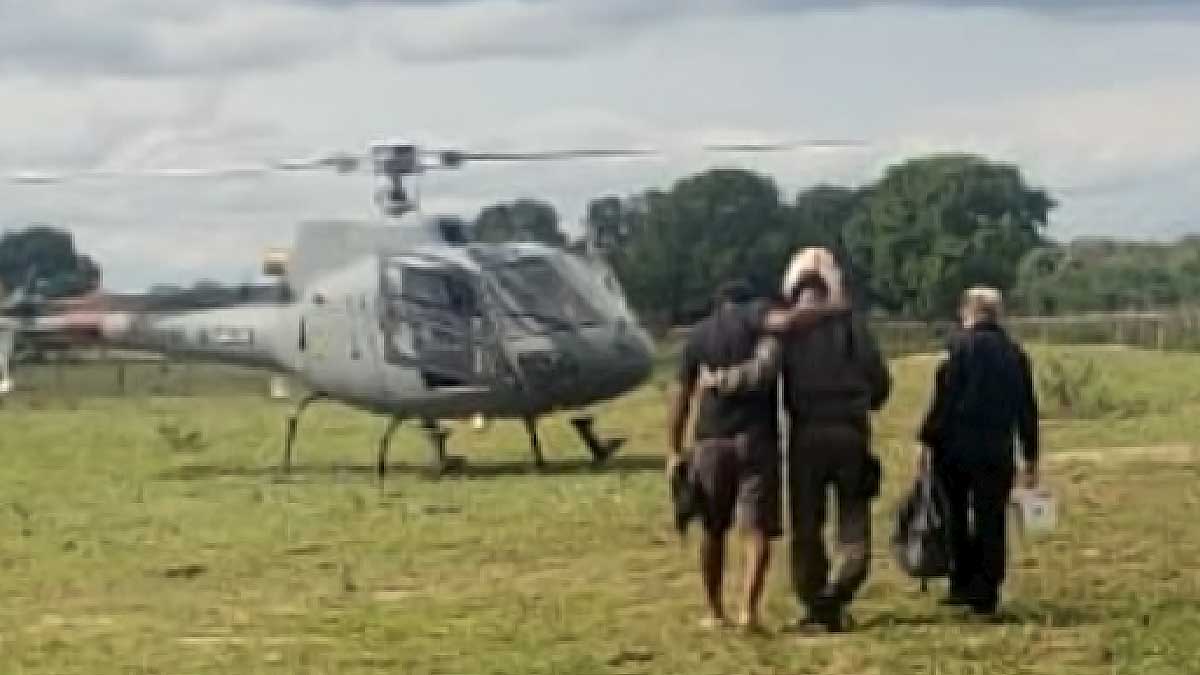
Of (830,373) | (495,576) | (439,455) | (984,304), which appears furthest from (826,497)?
(439,455)

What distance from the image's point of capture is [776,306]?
1313cm

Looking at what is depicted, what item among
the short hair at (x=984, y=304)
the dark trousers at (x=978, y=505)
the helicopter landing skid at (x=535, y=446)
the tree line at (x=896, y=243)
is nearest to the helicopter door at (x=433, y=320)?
the helicopter landing skid at (x=535, y=446)

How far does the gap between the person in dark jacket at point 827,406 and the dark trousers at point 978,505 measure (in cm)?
47

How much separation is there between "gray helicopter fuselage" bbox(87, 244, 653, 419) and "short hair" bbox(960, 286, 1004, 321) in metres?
12.4

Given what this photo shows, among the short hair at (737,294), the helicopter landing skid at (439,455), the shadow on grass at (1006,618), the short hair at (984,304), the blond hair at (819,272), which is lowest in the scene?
the helicopter landing skid at (439,455)

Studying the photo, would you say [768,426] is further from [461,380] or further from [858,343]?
[461,380]

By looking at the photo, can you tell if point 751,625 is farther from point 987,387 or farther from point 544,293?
point 544,293

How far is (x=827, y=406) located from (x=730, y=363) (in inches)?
19.2

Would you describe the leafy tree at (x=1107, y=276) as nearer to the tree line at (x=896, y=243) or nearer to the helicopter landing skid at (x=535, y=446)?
the tree line at (x=896, y=243)

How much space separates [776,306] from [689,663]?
177 centimetres

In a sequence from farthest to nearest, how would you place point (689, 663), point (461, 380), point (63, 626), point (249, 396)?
1. point (249, 396)
2. point (461, 380)
3. point (63, 626)
4. point (689, 663)

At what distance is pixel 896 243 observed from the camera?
252 feet

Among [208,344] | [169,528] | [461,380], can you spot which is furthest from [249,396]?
[169,528]

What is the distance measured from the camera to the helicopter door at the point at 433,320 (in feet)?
87.1
